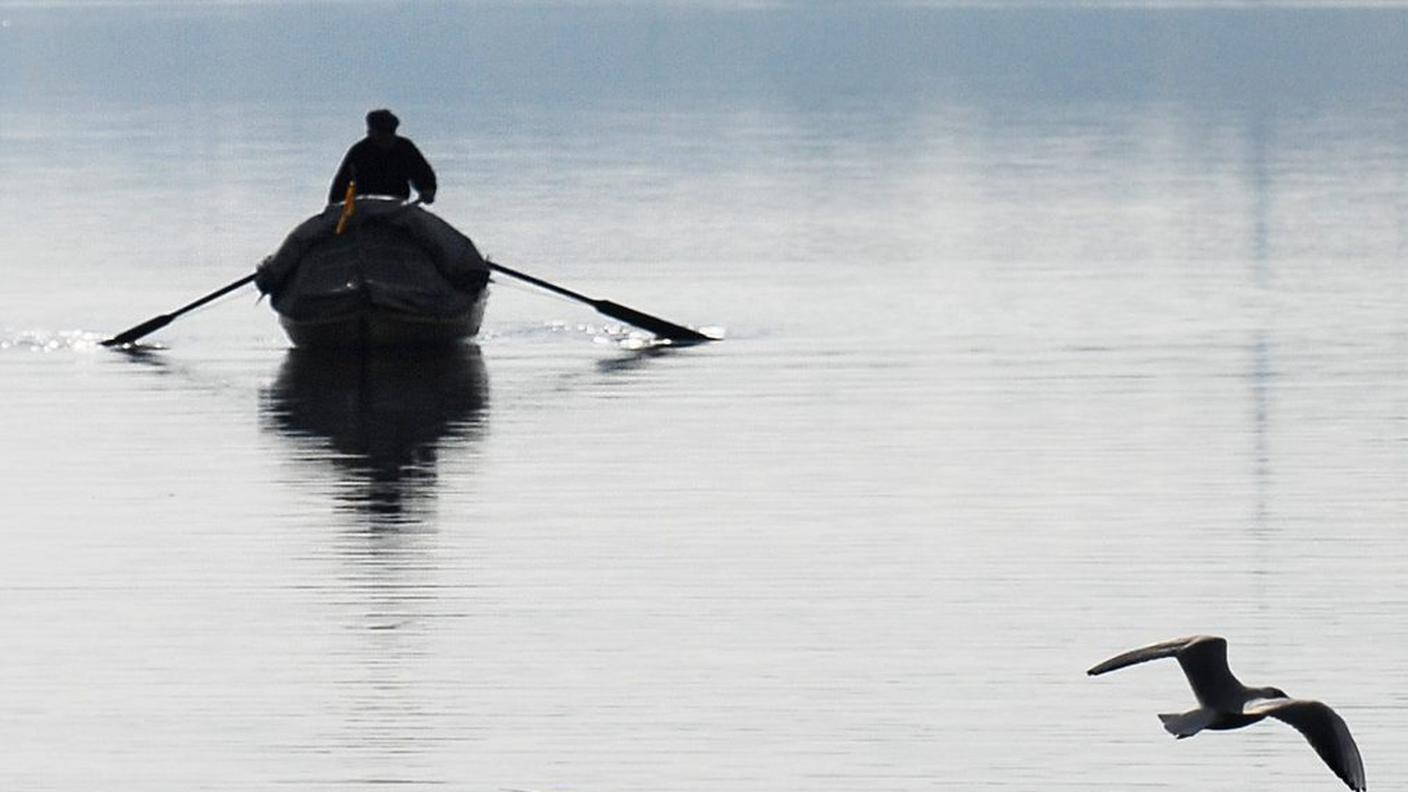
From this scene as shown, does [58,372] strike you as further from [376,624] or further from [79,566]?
[376,624]

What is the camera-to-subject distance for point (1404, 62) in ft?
395

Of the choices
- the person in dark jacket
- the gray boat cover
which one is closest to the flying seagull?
the gray boat cover

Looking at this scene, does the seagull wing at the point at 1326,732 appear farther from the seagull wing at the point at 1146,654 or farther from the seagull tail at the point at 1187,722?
the seagull wing at the point at 1146,654

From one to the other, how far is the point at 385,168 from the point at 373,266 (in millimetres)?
869

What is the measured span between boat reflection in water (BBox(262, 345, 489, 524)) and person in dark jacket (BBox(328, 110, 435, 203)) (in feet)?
4.16

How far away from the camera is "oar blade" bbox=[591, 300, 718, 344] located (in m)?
29.5

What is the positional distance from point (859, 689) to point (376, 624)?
8.54ft

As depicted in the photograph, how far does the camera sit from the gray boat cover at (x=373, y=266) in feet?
91.4

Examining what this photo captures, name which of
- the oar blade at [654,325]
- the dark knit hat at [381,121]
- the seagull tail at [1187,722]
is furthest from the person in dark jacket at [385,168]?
the seagull tail at [1187,722]

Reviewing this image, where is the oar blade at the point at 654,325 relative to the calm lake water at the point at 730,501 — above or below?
above

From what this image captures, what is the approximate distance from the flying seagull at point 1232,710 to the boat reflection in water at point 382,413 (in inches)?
345

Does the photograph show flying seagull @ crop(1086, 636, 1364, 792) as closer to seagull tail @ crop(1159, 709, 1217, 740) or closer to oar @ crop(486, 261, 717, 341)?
seagull tail @ crop(1159, 709, 1217, 740)

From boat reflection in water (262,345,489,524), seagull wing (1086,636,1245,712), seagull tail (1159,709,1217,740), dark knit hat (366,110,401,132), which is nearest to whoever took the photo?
seagull tail (1159,709,1217,740)

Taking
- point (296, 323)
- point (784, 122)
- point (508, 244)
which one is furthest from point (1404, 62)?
Answer: point (296, 323)
